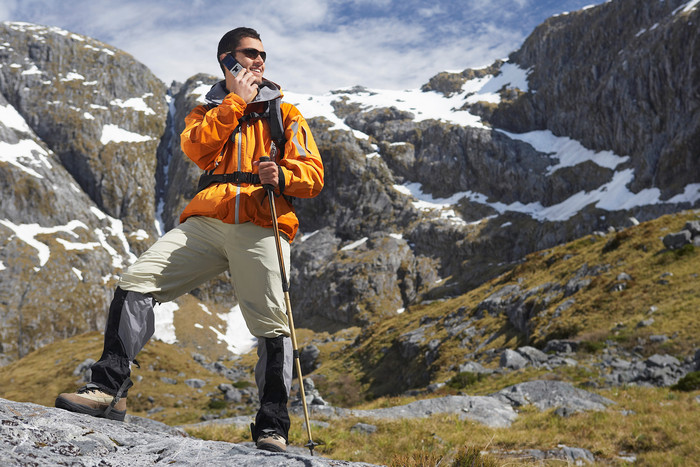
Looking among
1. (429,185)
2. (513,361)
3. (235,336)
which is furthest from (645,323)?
(429,185)

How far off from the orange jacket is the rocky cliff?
395ft

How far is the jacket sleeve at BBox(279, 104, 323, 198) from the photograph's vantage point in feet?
16.4

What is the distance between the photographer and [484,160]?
17112 centimetres

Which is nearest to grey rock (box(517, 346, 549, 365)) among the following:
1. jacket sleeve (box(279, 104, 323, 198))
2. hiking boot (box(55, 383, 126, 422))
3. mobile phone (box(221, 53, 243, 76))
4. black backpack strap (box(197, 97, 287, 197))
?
jacket sleeve (box(279, 104, 323, 198))

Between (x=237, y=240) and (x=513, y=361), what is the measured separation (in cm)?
1954

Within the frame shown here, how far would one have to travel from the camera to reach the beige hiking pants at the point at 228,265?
4668 mm

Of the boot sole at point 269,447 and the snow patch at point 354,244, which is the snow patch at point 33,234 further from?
the boot sole at point 269,447

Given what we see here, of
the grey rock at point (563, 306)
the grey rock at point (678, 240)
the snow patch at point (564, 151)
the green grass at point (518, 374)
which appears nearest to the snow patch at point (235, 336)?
the green grass at point (518, 374)

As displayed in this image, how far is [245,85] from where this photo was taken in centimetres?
530

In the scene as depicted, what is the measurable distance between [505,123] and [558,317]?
17773 centimetres

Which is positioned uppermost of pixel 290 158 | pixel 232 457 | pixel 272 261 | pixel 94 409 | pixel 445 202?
pixel 445 202

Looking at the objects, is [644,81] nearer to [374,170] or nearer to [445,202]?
[445,202]

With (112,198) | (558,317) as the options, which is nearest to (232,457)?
(558,317)

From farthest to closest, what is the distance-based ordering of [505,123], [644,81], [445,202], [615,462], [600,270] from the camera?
[505,123], [445,202], [644,81], [600,270], [615,462]
